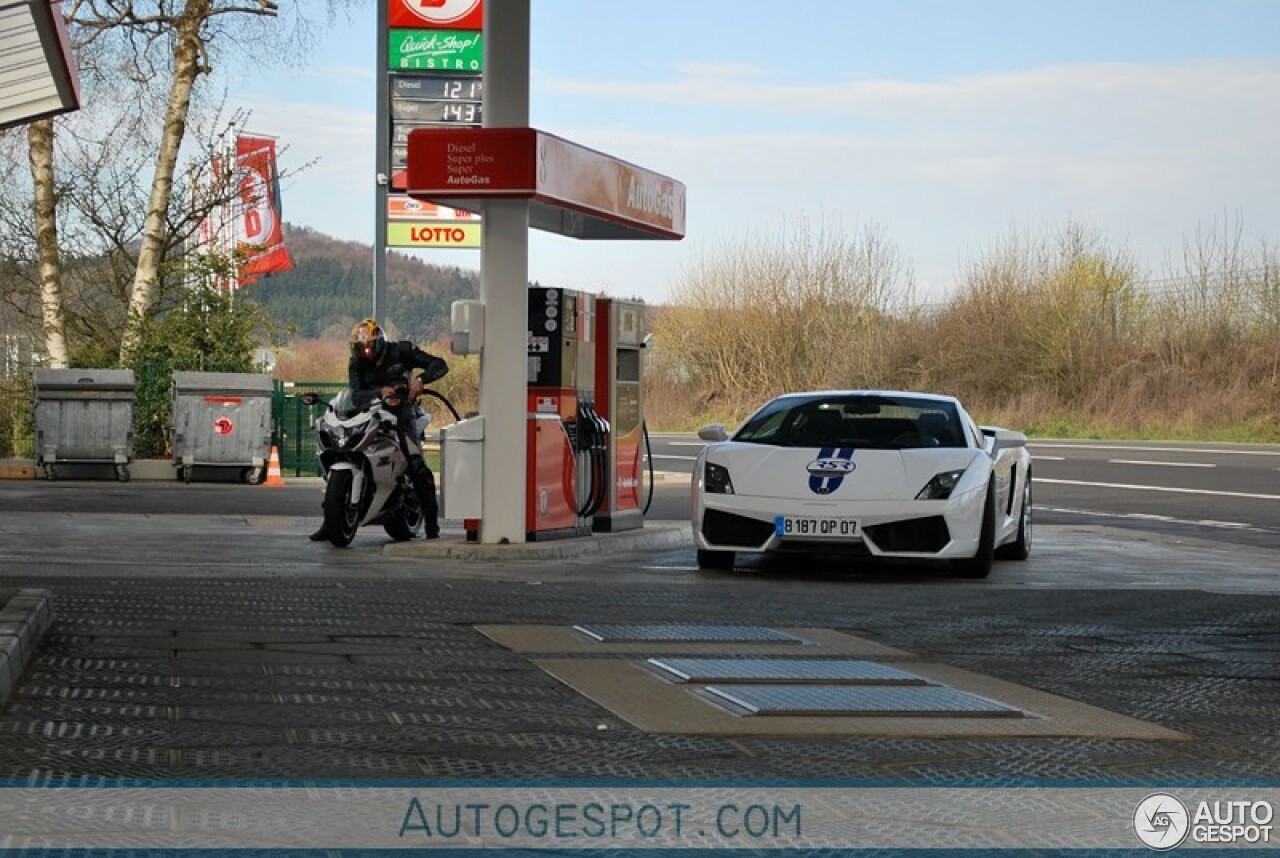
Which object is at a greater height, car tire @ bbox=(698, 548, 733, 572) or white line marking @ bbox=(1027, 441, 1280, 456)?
white line marking @ bbox=(1027, 441, 1280, 456)

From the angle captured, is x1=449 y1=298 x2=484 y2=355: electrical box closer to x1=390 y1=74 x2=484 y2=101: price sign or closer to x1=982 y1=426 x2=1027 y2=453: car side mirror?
x1=982 y1=426 x2=1027 y2=453: car side mirror

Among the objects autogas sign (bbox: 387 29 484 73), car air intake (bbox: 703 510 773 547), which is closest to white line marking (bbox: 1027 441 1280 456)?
autogas sign (bbox: 387 29 484 73)

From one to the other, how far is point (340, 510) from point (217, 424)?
36.7 ft

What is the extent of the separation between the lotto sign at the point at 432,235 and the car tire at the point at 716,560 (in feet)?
40.6

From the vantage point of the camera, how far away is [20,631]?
7645 mm

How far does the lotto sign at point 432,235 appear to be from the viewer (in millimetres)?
25453

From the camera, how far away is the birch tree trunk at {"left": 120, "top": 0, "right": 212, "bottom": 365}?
30047 mm

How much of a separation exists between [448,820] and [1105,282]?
171 feet

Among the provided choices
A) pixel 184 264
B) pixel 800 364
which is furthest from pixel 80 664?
pixel 800 364

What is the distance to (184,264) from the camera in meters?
30.1

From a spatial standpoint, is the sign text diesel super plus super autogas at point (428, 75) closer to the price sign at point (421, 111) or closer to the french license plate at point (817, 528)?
the price sign at point (421, 111)

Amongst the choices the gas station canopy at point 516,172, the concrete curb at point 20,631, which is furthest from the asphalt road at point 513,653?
the gas station canopy at point 516,172

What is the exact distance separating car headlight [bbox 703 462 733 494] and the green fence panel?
15.5m

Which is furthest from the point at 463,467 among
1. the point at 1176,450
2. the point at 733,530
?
the point at 1176,450
